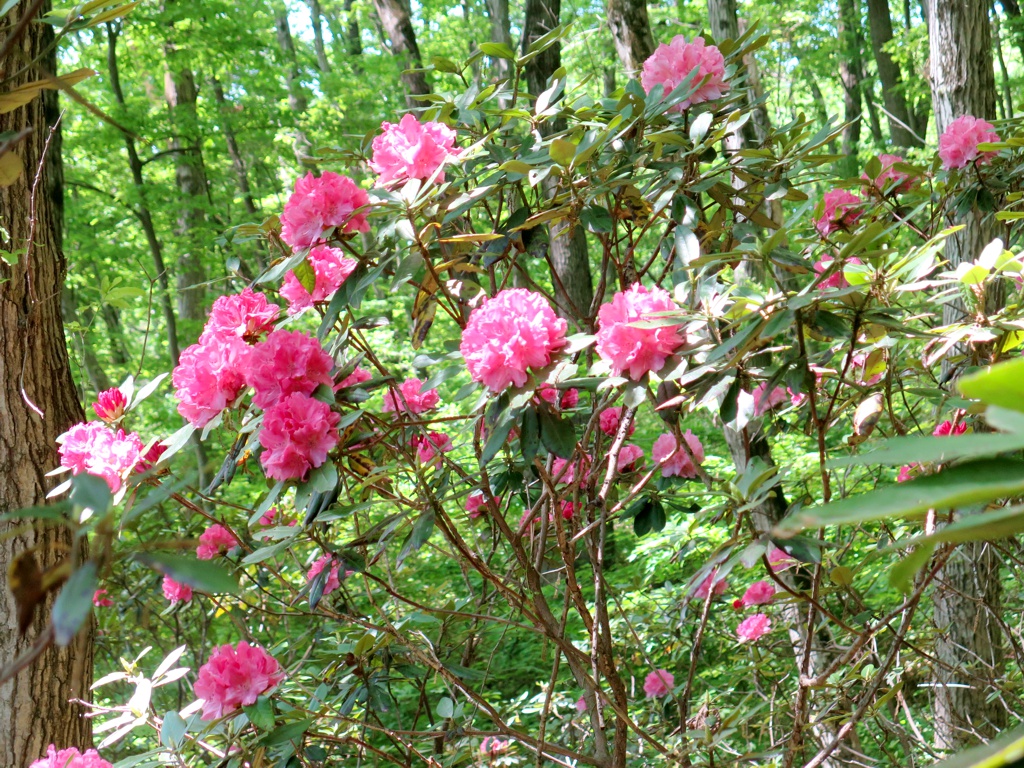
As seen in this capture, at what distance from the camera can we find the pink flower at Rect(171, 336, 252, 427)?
1425 mm

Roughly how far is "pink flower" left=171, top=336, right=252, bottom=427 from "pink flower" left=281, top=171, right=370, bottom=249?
0.22 meters

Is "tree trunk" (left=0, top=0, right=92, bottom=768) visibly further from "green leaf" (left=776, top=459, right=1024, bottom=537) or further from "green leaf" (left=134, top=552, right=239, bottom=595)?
"green leaf" (left=776, top=459, right=1024, bottom=537)

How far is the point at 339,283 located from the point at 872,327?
970 mm

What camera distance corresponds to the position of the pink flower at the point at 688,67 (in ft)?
5.63

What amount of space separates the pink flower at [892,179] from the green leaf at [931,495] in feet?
7.13

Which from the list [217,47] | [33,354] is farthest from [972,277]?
[217,47]

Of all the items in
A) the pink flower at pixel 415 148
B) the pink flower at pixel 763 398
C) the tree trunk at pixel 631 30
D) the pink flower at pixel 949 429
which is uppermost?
the tree trunk at pixel 631 30

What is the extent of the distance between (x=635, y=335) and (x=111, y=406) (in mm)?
981

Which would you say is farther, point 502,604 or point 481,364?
point 502,604

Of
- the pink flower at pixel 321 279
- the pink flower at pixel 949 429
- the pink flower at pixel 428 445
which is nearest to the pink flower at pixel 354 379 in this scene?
the pink flower at pixel 321 279

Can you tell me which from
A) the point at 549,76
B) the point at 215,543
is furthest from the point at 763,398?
the point at 549,76

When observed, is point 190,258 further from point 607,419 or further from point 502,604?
point 607,419

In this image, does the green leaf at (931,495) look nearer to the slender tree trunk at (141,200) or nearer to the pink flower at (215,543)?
the pink flower at (215,543)

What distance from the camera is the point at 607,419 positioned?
1963mm
